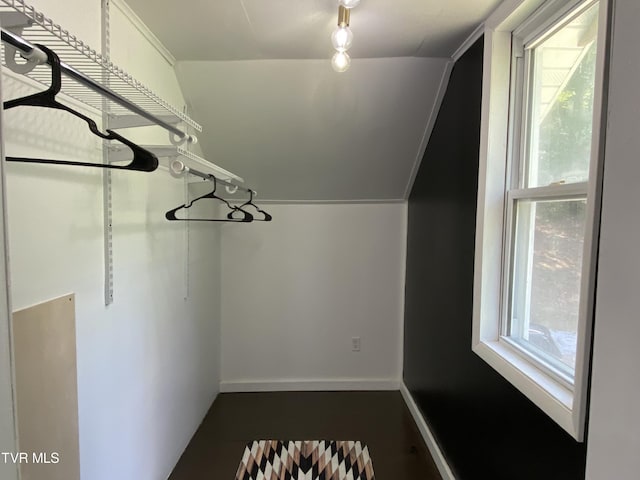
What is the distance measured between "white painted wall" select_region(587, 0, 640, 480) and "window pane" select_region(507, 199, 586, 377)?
0.40 metres

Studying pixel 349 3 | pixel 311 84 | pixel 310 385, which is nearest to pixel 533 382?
pixel 349 3

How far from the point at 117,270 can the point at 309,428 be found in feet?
5.54

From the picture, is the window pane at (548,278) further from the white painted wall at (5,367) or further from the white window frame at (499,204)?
the white painted wall at (5,367)

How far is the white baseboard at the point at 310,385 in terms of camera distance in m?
2.90

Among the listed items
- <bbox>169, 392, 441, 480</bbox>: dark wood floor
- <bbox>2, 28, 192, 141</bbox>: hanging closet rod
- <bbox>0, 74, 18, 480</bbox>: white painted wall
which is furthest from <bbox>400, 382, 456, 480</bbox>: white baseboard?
<bbox>2, 28, 192, 141</bbox>: hanging closet rod

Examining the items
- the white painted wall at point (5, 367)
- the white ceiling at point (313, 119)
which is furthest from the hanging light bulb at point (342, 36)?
the white painted wall at point (5, 367)

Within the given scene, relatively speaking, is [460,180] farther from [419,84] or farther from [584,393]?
[584,393]

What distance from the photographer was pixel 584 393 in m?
0.91

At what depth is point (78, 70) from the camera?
0.89 m

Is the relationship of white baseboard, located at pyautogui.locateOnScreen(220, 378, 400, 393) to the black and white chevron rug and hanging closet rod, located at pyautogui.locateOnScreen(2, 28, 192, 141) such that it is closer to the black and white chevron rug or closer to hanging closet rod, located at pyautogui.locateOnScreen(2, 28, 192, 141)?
the black and white chevron rug

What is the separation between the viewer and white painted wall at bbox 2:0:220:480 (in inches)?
37.4

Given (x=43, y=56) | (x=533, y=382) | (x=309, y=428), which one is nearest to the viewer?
(x=43, y=56)

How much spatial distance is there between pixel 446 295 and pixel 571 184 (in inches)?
39.6

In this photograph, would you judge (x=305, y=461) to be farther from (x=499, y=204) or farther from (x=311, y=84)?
(x=311, y=84)
